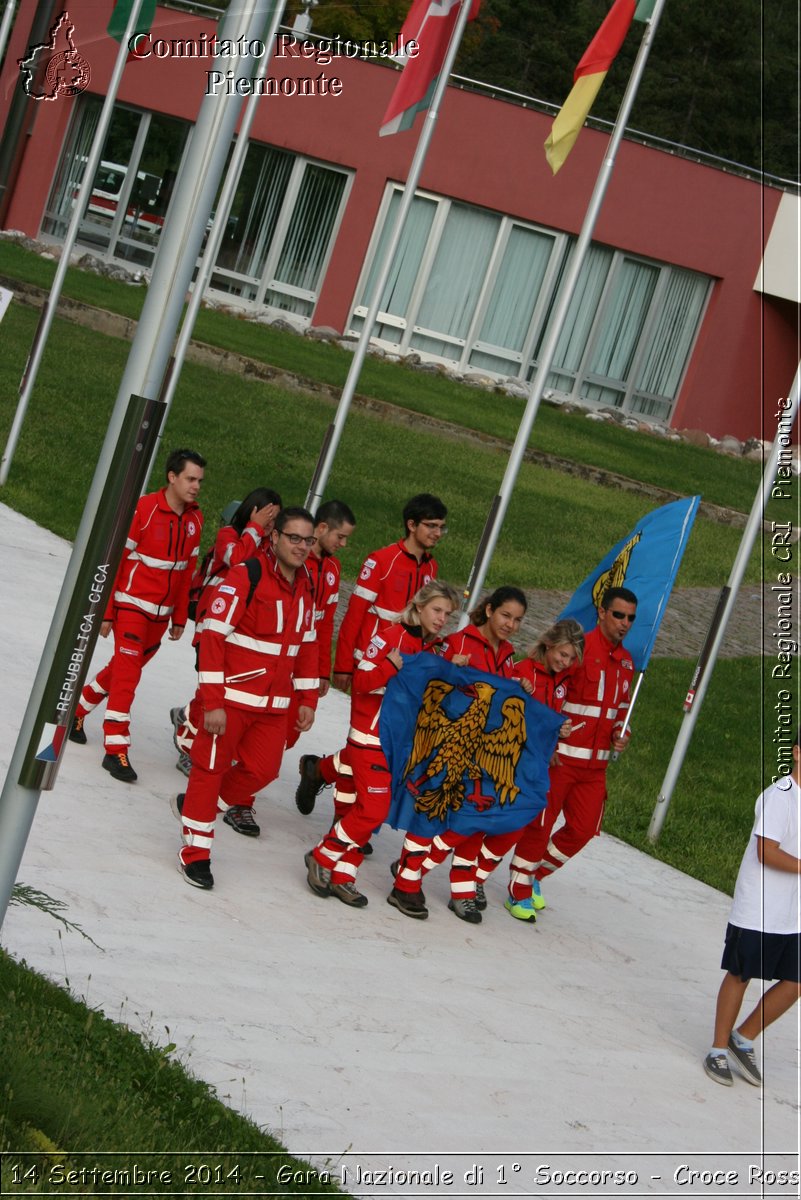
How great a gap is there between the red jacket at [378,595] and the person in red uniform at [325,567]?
27 centimetres

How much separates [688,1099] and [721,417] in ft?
87.7

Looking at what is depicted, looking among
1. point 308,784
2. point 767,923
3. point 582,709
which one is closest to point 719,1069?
point 767,923

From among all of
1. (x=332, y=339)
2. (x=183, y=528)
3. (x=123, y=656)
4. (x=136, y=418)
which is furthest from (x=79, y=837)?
(x=332, y=339)

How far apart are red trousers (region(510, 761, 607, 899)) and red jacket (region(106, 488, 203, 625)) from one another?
229 centimetres

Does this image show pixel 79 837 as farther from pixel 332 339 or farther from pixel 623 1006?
pixel 332 339

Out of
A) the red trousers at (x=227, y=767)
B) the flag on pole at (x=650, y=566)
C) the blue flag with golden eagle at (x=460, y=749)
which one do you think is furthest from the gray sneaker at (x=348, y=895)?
the flag on pole at (x=650, y=566)

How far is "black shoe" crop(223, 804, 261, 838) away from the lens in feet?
26.9

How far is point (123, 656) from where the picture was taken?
828 cm

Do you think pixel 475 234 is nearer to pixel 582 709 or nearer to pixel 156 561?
pixel 156 561

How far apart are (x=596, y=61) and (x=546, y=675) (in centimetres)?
505

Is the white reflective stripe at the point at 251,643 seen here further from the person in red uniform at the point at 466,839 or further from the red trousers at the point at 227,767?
the person in red uniform at the point at 466,839

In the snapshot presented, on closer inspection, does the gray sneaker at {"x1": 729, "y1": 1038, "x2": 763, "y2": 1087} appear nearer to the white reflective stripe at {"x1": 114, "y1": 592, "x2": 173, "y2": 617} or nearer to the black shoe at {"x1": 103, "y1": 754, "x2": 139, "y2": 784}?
the black shoe at {"x1": 103, "y1": 754, "x2": 139, "y2": 784}

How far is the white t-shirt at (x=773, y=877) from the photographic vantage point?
682 cm

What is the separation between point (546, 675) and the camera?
821 centimetres
